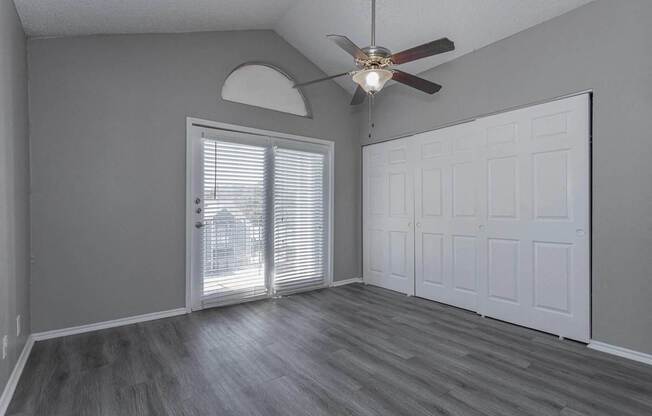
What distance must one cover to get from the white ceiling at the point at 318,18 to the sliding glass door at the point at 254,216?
1.17 metres

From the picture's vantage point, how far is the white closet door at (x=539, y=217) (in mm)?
2861

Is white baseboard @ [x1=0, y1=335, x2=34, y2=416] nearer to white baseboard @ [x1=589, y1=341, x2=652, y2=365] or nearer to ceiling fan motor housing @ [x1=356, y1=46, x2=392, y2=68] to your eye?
ceiling fan motor housing @ [x1=356, y1=46, x2=392, y2=68]

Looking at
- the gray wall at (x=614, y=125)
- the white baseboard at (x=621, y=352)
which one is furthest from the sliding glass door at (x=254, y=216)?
the white baseboard at (x=621, y=352)

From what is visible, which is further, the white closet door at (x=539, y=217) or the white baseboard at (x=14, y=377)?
the white closet door at (x=539, y=217)

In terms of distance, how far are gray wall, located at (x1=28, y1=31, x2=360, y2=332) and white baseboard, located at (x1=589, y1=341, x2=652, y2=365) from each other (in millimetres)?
4021

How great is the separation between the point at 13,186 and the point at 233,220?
1.99m

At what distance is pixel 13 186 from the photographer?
7.55 ft

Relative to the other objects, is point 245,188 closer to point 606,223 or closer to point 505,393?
point 505,393

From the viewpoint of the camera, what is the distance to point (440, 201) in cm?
402

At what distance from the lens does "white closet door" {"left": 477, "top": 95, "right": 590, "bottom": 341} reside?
286cm

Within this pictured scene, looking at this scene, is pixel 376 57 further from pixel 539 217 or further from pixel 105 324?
pixel 105 324

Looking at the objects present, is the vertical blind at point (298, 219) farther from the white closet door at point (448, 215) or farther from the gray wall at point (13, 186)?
the gray wall at point (13, 186)

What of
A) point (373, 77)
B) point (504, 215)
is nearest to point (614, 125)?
point (504, 215)

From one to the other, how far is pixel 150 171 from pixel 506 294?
398 centimetres
